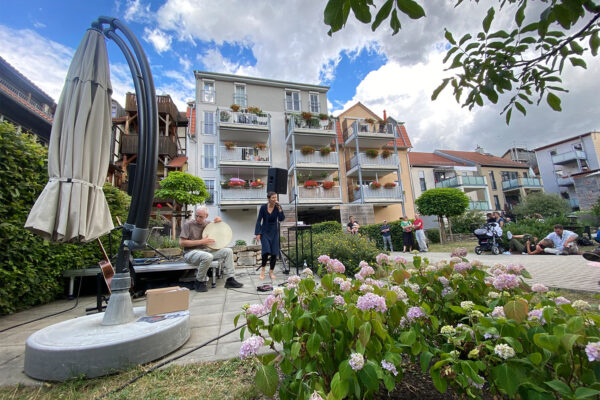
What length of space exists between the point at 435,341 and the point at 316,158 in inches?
606

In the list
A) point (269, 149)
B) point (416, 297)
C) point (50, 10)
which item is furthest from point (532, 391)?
point (269, 149)

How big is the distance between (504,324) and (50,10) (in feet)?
20.3

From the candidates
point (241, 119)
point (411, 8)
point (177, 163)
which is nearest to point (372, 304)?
point (411, 8)

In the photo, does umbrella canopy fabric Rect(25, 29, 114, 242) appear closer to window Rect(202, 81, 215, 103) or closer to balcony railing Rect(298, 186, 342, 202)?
balcony railing Rect(298, 186, 342, 202)

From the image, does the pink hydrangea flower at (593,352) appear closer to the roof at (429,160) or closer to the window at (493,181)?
the roof at (429,160)

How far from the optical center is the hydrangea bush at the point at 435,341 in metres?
0.73

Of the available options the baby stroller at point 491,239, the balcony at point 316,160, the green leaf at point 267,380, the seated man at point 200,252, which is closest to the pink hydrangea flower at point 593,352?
the green leaf at point 267,380

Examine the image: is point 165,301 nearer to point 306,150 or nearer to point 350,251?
point 350,251

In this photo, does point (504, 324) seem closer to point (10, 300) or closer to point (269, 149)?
point (10, 300)

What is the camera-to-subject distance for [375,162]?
17234 millimetres

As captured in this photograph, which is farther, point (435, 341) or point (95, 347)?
point (95, 347)

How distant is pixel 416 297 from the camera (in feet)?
3.94

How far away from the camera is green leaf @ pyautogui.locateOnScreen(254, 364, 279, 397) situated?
2.76 feet

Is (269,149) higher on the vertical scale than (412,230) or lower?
higher
